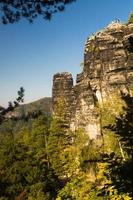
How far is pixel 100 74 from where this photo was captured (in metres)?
79.0

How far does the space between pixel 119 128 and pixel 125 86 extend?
62.2 metres

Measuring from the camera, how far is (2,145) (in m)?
39.8

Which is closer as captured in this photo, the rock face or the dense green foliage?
the dense green foliage

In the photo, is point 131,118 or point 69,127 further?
point 69,127

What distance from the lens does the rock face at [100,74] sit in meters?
76.0

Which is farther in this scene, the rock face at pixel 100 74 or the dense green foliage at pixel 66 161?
the rock face at pixel 100 74

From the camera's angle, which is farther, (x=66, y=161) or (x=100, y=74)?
(x=100, y=74)

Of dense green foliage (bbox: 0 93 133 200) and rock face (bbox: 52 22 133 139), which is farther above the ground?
rock face (bbox: 52 22 133 139)

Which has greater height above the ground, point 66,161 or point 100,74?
point 100,74

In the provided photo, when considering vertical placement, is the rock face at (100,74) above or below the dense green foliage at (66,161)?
above

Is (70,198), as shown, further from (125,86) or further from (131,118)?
(125,86)

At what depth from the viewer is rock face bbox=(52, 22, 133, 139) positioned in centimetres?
7600

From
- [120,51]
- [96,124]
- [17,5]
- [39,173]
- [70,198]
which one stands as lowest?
[70,198]

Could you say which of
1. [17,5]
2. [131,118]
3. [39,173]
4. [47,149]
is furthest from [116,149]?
[17,5]
